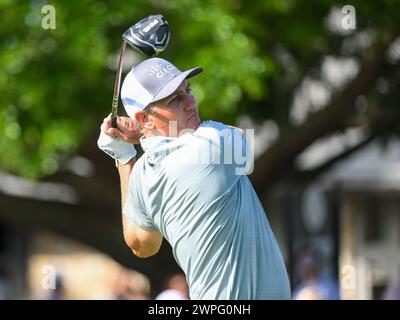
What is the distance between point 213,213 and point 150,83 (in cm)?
47

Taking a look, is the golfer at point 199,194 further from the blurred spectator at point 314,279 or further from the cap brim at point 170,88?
the blurred spectator at point 314,279

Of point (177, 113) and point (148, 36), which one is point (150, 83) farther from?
point (148, 36)

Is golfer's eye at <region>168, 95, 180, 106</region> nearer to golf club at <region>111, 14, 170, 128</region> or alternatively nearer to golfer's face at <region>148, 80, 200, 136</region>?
golfer's face at <region>148, 80, 200, 136</region>

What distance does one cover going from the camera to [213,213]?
371 cm

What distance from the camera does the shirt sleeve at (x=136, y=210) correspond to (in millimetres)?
3922

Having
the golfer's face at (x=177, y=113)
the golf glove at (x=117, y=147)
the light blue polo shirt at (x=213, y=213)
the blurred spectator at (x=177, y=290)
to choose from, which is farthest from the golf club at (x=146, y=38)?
the blurred spectator at (x=177, y=290)

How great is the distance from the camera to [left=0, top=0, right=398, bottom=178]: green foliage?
10352mm

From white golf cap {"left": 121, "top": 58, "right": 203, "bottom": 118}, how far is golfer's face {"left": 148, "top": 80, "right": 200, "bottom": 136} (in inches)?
1.1

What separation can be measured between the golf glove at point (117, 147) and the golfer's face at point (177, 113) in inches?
11.2

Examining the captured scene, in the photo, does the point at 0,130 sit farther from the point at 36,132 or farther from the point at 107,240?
the point at 107,240

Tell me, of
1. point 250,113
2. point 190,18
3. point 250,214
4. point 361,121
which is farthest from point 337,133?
point 250,214

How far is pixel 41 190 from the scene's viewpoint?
56.0 ft

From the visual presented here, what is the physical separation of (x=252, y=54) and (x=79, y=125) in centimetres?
171

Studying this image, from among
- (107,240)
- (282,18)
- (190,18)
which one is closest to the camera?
(190,18)
